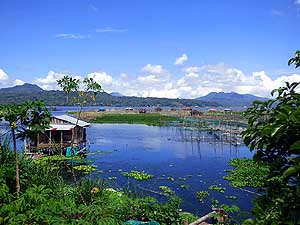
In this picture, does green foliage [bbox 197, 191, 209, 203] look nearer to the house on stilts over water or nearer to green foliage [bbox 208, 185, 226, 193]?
green foliage [bbox 208, 185, 226, 193]

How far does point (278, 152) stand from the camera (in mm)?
2059

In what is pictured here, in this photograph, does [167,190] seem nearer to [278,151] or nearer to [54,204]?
[54,204]

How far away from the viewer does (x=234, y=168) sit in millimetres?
22172

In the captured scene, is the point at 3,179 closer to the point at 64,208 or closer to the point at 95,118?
the point at 64,208

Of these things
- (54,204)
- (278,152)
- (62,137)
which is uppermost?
(278,152)

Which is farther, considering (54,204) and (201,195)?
(201,195)

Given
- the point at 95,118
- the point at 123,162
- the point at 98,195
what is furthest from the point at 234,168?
the point at 95,118

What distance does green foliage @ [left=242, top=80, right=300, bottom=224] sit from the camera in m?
1.57

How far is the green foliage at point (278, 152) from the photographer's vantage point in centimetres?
157

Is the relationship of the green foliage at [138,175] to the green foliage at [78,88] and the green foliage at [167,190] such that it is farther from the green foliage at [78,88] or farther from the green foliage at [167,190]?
the green foliage at [78,88]

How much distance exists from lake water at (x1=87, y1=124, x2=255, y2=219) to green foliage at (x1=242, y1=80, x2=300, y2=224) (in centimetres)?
765

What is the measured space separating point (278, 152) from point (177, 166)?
2106cm

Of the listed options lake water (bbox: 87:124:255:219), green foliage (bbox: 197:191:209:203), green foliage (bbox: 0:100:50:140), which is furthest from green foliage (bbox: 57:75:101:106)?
green foliage (bbox: 197:191:209:203)

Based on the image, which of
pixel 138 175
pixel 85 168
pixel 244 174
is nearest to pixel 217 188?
pixel 244 174
